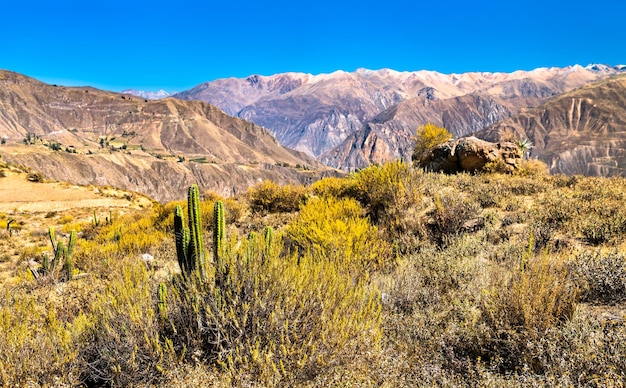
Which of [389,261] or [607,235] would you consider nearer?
[607,235]

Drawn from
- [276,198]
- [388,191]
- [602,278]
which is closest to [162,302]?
[602,278]

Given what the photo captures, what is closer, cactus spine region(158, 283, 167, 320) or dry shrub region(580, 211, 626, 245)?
cactus spine region(158, 283, 167, 320)

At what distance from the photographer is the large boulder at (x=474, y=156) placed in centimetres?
1257

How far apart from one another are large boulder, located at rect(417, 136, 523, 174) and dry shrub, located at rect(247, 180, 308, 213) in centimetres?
492

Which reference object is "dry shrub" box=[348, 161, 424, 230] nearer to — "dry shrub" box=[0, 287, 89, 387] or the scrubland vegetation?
the scrubland vegetation

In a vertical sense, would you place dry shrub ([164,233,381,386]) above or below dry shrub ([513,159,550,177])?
below

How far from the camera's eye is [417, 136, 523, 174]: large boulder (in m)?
12.6

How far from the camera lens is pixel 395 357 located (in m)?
3.50

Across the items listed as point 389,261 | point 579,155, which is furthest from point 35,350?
point 579,155

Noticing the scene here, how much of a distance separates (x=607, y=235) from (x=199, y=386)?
20.7 feet

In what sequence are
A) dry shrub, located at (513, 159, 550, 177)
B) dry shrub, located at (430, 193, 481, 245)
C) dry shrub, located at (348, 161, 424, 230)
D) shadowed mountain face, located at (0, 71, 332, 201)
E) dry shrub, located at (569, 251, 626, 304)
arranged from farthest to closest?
shadowed mountain face, located at (0, 71, 332, 201), dry shrub, located at (513, 159, 550, 177), dry shrub, located at (348, 161, 424, 230), dry shrub, located at (430, 193, 481, 245), dry shrub, located at (569, 251, 626, 304)

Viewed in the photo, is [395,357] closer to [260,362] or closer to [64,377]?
[260,362]

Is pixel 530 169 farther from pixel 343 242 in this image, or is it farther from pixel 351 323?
pixel 351 323

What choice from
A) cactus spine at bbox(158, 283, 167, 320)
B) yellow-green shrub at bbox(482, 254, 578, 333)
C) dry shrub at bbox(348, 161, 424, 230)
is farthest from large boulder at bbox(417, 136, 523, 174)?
cactus spine at bbox(158, 283, 167, 320)
